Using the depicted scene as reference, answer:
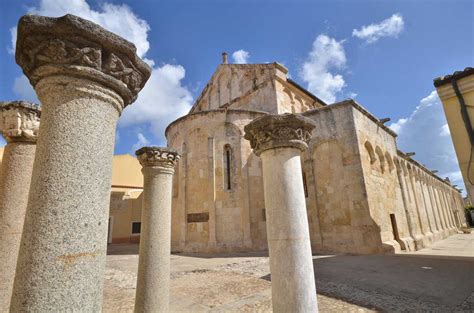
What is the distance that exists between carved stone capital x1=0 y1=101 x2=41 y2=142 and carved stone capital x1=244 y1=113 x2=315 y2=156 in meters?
2.70

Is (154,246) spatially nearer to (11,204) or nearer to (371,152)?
(11,204)

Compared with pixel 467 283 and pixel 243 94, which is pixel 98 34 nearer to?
pixel 467 283

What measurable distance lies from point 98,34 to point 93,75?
0.30m

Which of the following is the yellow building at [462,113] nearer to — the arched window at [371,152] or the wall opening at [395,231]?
the arched window at [371,152]

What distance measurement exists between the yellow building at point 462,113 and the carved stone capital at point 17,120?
7511 millimetres

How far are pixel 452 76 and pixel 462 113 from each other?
86 cm

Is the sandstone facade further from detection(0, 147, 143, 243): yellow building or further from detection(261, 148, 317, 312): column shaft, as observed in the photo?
detection(261, 148, 317, 312): column shaft

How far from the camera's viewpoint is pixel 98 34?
1.74 m

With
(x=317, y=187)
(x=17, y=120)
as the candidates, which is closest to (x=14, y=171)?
(x=17, y=120)

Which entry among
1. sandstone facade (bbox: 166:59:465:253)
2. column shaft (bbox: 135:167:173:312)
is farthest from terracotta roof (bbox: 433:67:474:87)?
column shaft (bbox: 135:167:173:312)

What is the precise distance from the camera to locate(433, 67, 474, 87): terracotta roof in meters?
5.38

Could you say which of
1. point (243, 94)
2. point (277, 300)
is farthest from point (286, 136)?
point (243, 94)

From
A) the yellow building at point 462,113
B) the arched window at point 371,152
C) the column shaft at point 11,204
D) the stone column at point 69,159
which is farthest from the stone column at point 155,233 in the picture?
the arched window at point 371,152

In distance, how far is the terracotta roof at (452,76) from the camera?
5.38 meters
